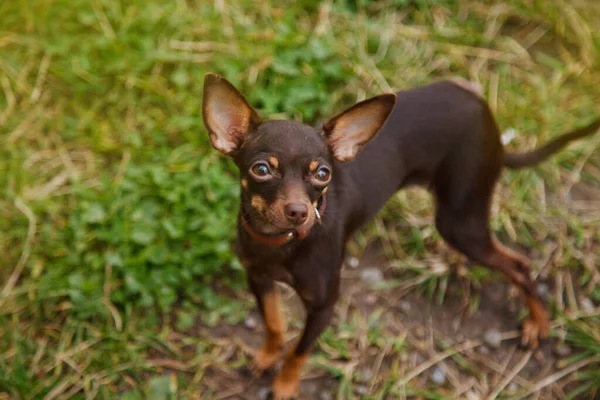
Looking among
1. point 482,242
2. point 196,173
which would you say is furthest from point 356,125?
point 196,173

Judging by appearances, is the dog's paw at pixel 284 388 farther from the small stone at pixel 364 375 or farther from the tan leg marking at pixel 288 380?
the small stone at pixel 364 375

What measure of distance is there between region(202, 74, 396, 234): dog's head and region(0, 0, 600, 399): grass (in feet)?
3.92

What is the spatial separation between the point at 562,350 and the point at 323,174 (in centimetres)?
213

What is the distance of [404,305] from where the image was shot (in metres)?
4.09

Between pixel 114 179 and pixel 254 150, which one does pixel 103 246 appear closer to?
pixel 114 179

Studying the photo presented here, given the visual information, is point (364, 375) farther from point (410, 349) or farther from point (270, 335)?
point (270, 335)

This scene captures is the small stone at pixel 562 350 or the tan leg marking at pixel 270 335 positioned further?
the small stone at pixel 562 350

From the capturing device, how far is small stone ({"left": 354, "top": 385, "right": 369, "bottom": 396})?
372 cm

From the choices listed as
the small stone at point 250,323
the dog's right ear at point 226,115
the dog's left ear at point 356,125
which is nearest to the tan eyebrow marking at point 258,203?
the dog's right ear at point 226,115

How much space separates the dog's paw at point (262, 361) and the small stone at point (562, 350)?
1.64 metres

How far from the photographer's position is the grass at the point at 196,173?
3756mm

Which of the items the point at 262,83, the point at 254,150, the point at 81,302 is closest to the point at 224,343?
the point at 81,302

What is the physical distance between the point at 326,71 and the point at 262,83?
46cm

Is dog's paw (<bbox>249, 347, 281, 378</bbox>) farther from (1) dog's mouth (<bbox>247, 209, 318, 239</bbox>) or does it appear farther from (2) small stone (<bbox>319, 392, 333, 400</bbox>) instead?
(1) dog's mouth (<bbox>247, 209, 318, 239</bbox>)
